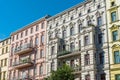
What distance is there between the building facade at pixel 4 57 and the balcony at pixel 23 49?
268 inches

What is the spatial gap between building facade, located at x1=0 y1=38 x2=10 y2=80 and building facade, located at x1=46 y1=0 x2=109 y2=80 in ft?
61.3

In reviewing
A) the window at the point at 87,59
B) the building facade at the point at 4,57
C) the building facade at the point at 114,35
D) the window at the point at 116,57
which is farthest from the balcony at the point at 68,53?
the building facade at the point at 4,57

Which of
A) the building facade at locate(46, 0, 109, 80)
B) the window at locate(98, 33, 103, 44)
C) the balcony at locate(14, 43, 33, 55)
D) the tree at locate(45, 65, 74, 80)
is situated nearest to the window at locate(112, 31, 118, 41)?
the building facade at locate(46, 0, 109, 80)

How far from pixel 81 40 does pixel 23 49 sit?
2011cm

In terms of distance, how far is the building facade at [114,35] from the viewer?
44556 millimetres

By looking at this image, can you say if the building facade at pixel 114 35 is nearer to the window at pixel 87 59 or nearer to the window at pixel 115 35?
the window at pixel 115 35

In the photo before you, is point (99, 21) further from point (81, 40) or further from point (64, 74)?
point (64, 74)

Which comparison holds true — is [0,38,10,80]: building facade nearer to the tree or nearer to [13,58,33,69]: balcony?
[13,58,33,69]: balcony

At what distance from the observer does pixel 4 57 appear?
247 ft

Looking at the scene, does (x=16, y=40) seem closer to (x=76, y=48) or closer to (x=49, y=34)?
(x=49, y=34)

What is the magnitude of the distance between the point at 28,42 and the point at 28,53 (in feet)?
10.1

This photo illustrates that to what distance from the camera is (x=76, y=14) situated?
54812mm

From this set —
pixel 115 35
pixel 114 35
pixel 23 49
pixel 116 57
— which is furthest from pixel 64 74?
pixel 23 49

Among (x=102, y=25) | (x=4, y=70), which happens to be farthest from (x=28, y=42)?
(x=102, y=25)
